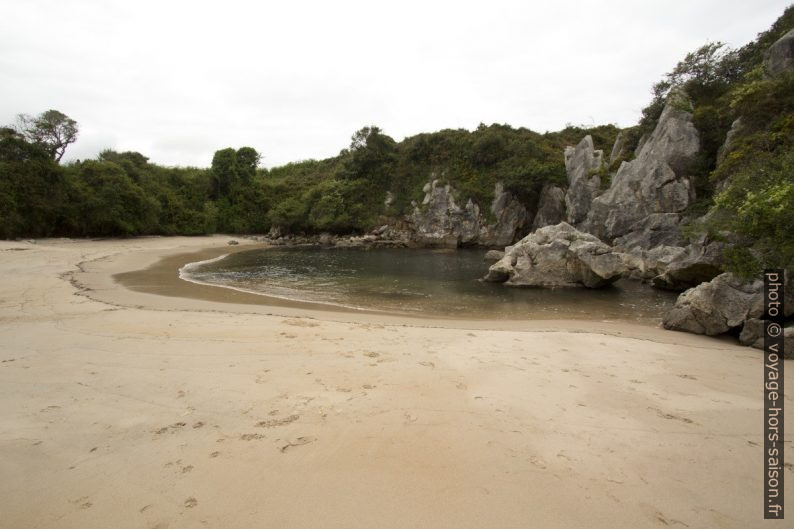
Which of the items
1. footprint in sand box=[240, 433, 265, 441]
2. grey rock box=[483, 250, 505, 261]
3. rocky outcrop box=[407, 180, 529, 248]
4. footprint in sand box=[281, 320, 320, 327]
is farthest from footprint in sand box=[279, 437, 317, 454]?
rocky outcrop box=[407, 180, 529, 248]

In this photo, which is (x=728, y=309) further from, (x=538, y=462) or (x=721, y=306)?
(x=538, y=462)

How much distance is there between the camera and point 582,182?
35.9 metres

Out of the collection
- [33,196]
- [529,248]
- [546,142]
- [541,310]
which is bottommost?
[541,310]

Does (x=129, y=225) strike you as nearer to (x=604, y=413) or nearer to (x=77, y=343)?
(x=77, y=343)

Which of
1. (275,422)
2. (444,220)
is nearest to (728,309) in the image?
(275,422)

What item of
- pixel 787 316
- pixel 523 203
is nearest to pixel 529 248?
pixel 787 316

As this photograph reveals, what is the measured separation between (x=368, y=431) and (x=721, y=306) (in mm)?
10774

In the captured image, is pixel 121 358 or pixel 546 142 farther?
pixel 546 142

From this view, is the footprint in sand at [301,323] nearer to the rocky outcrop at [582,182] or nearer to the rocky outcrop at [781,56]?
the rocky outcrop at [781,56]

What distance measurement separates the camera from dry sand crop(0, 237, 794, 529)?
3.10m

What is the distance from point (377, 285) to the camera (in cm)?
1897

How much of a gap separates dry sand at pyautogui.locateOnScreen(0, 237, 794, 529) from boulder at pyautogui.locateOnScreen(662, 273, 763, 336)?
187 centimetres

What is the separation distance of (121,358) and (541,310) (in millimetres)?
12991

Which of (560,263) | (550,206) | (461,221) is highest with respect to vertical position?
(550,206)
